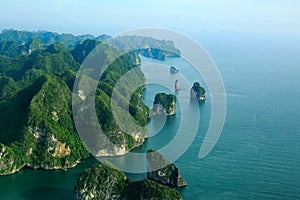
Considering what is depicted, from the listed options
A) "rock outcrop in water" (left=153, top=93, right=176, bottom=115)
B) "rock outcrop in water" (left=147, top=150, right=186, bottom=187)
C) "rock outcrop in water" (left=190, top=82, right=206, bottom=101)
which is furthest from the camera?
"rock outcrop in water" (left=190, top=82, right=206, bottom=101)

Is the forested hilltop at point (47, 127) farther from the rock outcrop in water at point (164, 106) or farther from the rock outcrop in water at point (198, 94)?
the rock outcrop in water at point (198, 94)

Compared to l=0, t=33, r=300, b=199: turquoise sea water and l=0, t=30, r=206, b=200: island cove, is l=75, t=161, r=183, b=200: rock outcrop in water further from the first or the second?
l=0, t=30, r=206, b=200: island cove

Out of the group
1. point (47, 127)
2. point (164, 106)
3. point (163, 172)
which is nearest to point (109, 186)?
point (163, 172)

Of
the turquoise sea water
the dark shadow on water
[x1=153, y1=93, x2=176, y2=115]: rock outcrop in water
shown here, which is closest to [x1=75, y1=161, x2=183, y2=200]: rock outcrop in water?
the dark shadow on water

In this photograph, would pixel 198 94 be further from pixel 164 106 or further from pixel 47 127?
pixel 47 127

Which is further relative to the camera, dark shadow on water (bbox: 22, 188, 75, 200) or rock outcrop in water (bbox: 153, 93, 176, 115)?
rock outcrop in water (bbox: 153, 93, 176, 115)

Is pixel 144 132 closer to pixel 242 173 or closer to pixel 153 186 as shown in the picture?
pixel 242 173

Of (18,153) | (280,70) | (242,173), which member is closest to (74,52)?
(280,70)
